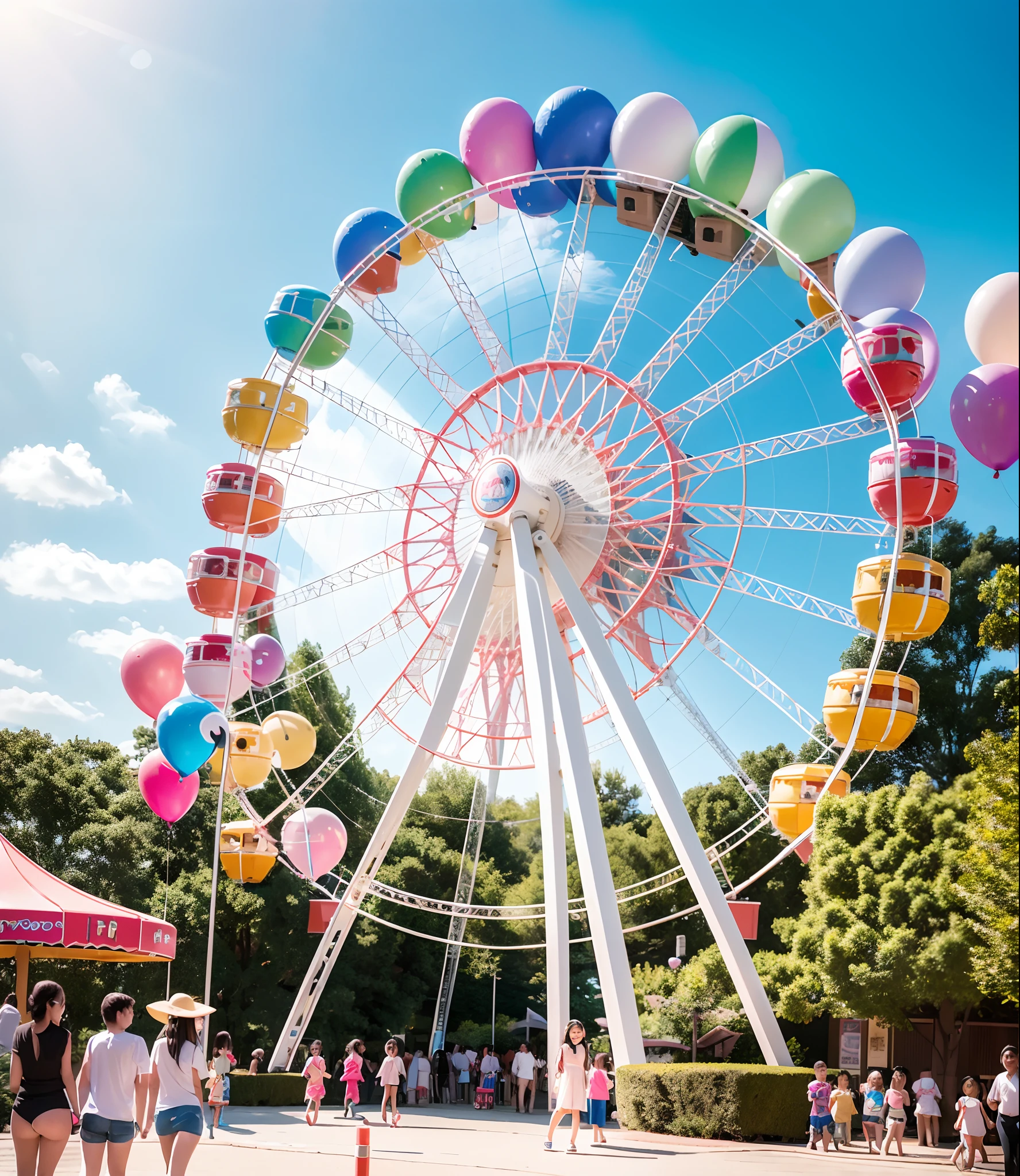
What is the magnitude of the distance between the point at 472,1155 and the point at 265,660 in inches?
471

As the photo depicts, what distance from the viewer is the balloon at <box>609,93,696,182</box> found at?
64.4 feet

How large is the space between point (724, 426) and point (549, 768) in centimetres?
678

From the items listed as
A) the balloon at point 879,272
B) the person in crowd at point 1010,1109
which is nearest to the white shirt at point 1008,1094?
the person in crowd at point 1010,1109

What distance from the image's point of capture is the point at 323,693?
1604 inches

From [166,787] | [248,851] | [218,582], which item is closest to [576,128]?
[218,582]

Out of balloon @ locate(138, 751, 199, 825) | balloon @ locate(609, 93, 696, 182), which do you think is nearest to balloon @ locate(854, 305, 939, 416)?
balloon @ locate(609, 93, 696, 182)

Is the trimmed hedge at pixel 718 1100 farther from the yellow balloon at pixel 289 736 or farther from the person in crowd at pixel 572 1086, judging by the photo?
the yellow balloon at pixel 289 736

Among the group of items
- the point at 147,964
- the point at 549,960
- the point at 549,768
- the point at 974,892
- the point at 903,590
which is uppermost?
the point at 903,590

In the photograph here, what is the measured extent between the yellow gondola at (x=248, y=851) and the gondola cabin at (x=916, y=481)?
39.5ft

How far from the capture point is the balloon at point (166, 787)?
1856 centimetres

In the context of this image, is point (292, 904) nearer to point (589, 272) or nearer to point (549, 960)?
point (549, 960)

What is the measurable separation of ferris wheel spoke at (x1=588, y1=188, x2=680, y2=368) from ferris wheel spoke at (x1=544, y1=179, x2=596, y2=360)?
27.1 inches

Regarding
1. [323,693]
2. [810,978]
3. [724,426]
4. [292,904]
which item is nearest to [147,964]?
[292,904]

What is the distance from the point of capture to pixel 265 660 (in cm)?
2328
